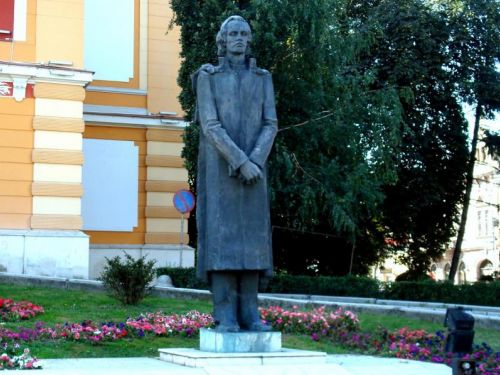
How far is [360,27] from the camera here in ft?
98.7

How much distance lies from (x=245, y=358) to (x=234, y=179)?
1.80m

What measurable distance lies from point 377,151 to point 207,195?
56.1ft

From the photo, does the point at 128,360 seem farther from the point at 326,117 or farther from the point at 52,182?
the point at 326,117

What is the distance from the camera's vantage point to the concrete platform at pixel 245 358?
27.0 feet

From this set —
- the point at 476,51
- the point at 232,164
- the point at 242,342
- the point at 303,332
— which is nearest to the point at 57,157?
the point at 303,332

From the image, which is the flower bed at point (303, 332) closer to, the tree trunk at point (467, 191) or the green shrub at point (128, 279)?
the green shrub at point (128, 279)

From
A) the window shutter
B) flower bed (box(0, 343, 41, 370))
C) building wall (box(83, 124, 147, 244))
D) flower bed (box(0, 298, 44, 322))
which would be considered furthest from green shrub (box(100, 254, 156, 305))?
building wall (box(83, 124, 147, 244))

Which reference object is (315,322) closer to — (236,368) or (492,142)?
(236,368)

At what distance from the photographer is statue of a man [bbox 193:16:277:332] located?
9.09 metres

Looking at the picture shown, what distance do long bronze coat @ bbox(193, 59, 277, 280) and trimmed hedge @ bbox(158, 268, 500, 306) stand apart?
45.0 feet

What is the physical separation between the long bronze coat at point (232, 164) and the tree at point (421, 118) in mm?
21797

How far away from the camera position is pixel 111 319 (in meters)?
14.2

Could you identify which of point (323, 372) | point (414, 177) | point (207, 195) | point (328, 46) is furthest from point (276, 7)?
point (323, 372)

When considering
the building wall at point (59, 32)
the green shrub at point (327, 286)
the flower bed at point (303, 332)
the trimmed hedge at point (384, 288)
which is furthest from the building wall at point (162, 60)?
the flower bed at point (303, 332)
